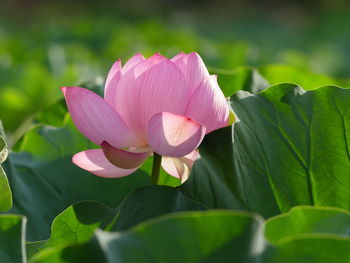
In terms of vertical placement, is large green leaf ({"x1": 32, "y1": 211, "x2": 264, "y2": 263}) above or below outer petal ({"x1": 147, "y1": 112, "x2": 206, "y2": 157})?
below

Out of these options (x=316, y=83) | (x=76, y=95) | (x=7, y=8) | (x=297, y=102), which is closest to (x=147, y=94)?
(x=76, y=95)

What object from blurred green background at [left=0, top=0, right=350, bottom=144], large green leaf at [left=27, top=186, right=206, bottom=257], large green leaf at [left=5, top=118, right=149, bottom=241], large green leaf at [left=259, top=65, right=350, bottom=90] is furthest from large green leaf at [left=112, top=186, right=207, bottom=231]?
large green leaf at [left=259, top=65, right=350, bottom=90]

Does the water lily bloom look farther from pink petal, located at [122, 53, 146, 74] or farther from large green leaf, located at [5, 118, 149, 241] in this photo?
large green leaf, located at [5, 118, 149, 241]

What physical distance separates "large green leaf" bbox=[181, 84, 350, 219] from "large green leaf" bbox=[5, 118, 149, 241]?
20 cm

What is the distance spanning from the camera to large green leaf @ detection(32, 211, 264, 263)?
2.00 ft

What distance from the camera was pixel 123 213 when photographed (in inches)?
31.1

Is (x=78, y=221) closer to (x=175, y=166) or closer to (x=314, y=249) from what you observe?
(x=175, y=166)

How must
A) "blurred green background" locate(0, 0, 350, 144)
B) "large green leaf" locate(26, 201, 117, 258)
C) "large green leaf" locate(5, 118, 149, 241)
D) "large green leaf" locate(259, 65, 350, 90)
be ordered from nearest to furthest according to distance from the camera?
"large green leaf" locate(26, 201, 117, 258) → "large green leaf" locate(5, 118, 149, 241) → "large green leaf" locate(259, 65, 350, 90) → "blurred green background" locate(0, 0, 350, 144)

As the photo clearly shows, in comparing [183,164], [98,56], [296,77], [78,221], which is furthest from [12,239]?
[98,56]

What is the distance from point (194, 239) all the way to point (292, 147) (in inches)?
12.4

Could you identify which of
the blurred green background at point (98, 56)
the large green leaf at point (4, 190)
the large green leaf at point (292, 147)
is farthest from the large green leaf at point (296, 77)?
the large green leaf at point (4, 190)

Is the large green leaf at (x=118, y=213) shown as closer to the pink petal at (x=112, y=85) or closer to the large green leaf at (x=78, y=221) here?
the large green leaf at (x=78, y=221)

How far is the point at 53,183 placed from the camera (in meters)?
1.06

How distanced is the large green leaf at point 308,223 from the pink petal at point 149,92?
0.55ft
